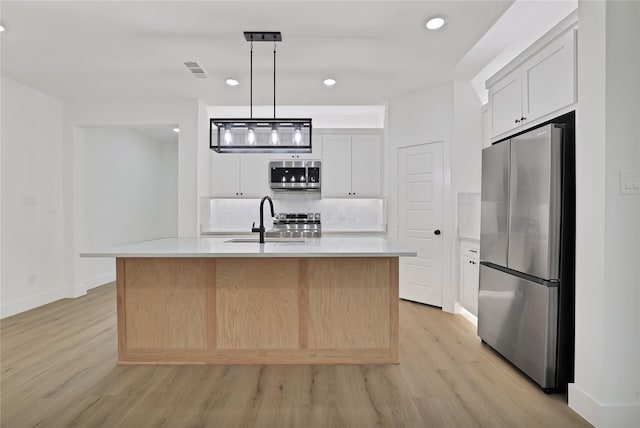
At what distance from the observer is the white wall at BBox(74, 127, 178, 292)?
523cm

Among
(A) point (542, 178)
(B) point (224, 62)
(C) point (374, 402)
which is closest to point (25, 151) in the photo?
(B) point (224, 62)

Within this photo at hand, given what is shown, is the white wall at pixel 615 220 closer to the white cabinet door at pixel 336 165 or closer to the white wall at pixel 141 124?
the white cabinet door at pixel 336 165

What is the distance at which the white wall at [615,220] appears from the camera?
1.84 m

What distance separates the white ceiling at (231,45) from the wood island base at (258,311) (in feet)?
6.20

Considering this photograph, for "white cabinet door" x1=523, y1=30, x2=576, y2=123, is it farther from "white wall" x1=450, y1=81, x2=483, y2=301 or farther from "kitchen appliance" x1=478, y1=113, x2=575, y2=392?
"white wall" x1=450, y1=81, x2=483, y2=301

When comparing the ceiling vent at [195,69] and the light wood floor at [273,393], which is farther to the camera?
the ceiling vent at [195,69]

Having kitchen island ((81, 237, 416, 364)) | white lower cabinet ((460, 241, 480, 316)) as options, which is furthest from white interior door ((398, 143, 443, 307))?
kitchen island ((81, 237, 416, 364))

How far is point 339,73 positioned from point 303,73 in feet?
1.29

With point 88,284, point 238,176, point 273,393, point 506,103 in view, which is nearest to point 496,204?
point 506,103

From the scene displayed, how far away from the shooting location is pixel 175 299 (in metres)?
2.66

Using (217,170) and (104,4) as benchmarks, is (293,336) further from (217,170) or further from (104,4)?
(217,170)

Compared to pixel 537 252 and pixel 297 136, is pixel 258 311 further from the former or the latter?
pixel 537 252

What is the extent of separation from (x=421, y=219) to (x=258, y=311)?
8.35ft

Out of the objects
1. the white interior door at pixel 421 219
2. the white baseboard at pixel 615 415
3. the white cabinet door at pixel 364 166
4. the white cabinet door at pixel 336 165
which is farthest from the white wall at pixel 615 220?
the white cabinet door at pixel 336 165
